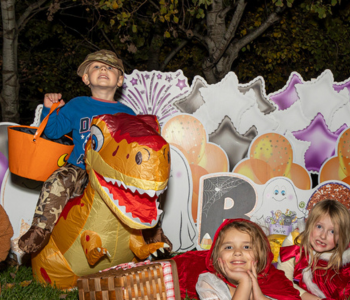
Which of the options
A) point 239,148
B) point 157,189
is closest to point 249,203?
point 239,148

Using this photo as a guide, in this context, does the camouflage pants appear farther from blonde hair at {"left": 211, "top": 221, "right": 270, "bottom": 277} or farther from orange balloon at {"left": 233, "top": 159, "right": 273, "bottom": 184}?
orange balloon at {"left": 233, "top": 159, "right": 273, "bottom": 184}

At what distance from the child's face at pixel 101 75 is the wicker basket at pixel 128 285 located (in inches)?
58.2

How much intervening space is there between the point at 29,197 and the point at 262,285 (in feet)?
7.43

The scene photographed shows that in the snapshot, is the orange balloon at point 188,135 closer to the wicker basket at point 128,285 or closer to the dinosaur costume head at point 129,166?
the dinosaur costume head at point 129,166

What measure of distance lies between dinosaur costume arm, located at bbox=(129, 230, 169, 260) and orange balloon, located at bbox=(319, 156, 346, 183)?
2.19 meters

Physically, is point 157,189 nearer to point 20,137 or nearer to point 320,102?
point 20,137

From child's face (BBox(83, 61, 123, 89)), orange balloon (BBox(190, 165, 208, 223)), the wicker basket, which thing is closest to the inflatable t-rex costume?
the wicker basket

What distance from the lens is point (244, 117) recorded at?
159 inches

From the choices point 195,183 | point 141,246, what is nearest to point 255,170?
point 195,183

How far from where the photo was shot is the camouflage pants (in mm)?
2803

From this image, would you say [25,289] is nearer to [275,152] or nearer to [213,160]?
[213,160]

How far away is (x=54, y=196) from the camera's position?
2.82 m

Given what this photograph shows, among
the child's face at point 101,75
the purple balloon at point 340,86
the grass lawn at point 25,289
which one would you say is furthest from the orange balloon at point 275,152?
the grass lawn at point 25,289

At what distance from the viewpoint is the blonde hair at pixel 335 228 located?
2867 mm
